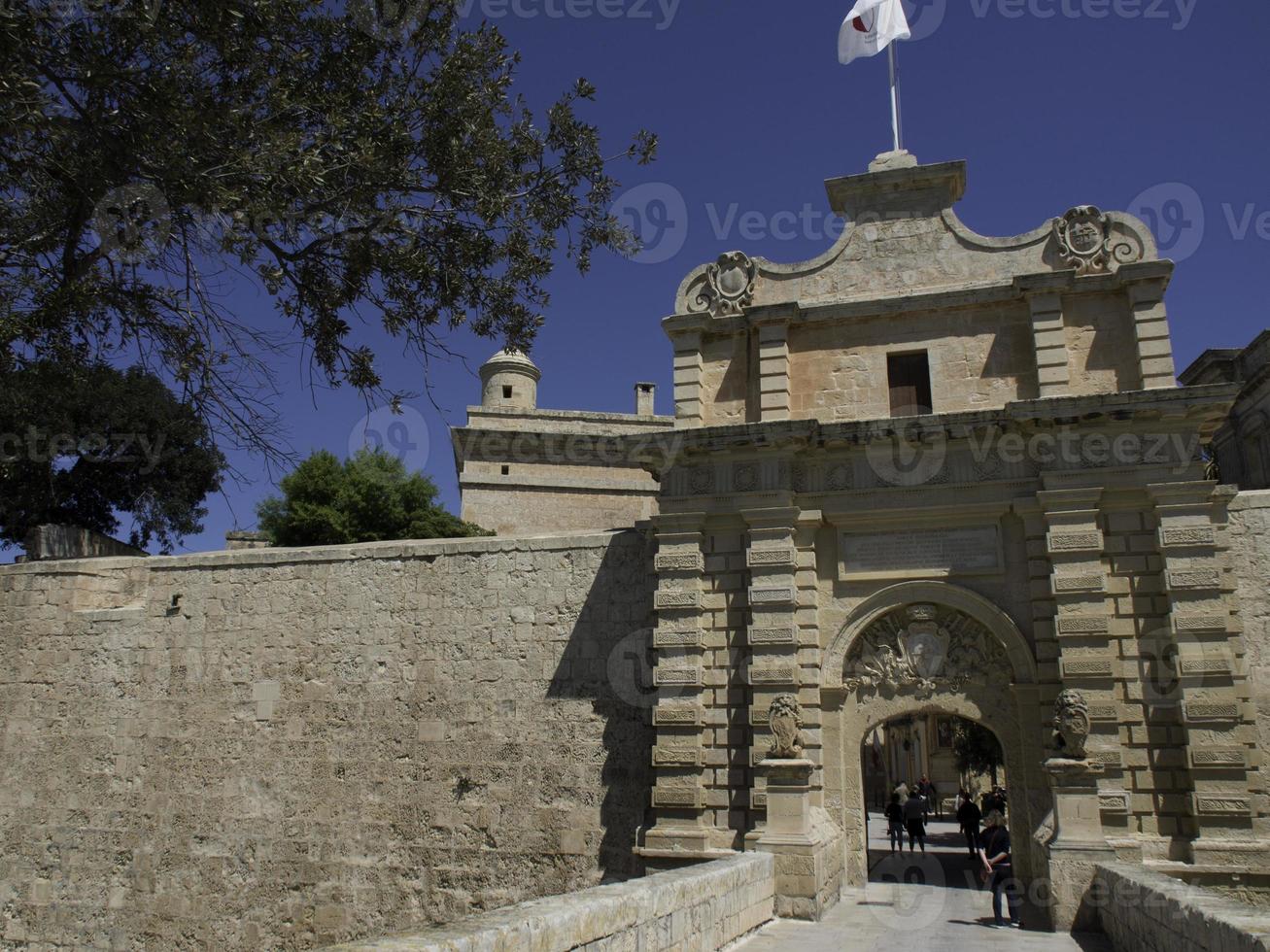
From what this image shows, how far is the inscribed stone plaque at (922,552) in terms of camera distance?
456 inches

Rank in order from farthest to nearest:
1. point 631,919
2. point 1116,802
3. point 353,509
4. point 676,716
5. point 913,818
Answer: point 353,509
point 913,818
point 676,716
point 1116,802
point 631,919

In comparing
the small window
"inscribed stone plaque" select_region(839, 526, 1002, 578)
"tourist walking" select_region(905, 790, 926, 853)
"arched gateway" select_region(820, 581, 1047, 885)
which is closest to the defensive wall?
"arched gateway" select_region(820, 581, 1047, 885)

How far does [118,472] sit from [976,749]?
21.2 meters

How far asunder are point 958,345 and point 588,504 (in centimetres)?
1575

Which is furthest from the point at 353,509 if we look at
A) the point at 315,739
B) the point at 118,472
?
the point at 315,739

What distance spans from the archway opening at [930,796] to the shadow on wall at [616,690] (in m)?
2.69

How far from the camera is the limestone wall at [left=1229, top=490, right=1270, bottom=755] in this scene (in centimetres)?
1070

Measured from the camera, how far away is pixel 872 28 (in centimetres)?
1373

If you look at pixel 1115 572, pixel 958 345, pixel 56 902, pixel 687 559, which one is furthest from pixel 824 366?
pixel 56 902

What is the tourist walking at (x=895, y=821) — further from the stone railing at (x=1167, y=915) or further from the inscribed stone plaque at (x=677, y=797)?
the stone railing at (x=1167, y=915)

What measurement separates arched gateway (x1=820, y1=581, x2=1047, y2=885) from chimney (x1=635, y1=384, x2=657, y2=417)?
18.2 m

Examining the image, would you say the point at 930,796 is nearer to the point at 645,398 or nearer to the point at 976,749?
the point at 976,749

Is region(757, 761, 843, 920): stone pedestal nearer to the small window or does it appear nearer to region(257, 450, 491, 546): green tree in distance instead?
the small window

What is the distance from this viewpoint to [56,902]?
14.0 metres
